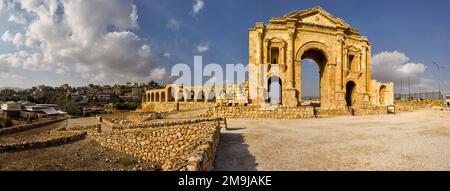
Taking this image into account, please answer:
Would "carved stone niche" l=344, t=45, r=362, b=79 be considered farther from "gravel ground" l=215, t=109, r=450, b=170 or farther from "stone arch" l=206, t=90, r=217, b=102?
"stone arch" l=206, t=90, r=217, b=102

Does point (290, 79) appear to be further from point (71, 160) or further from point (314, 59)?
point (71, 160)

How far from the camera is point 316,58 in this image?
28.0 metres

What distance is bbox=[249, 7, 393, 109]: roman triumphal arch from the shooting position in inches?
909

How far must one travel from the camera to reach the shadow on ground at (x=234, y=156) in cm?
555

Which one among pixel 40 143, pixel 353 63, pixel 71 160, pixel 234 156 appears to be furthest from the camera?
pixel 353 63

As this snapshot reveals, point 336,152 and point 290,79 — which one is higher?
point 290,79

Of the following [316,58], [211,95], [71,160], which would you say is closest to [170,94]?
[211,95]

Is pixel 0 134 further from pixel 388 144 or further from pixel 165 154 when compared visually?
pixel 388 144

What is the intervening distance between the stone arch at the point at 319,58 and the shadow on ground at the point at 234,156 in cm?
1677

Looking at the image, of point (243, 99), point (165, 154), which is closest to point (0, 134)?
A: point (165, 154)

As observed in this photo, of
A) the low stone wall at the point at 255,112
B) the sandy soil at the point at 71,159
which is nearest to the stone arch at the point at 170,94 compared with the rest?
the low stone wall at the point at 255,112

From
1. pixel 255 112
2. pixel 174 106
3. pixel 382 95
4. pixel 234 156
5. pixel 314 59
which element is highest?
pixel 314 59

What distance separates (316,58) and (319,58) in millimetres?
380

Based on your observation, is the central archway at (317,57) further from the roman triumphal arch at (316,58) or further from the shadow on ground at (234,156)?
the shadow on ground at (234,156)
